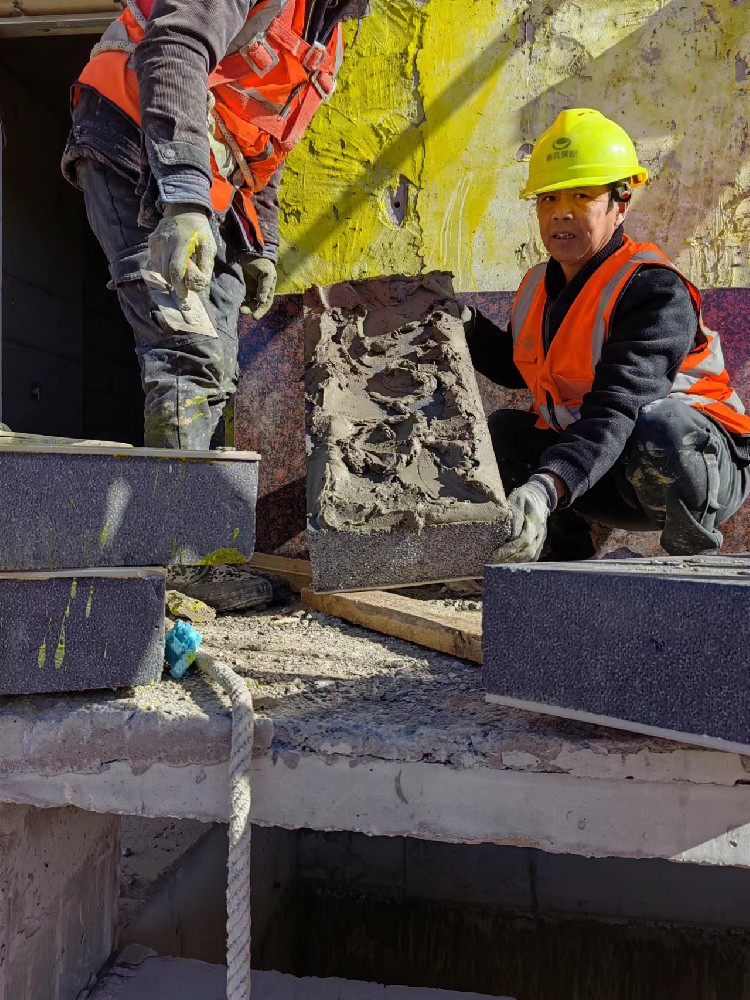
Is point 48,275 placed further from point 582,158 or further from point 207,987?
point 207,987

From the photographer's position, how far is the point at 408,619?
2074mm

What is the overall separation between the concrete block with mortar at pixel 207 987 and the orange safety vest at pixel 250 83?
→ 2216mm

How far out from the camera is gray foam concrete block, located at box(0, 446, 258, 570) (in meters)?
1.40

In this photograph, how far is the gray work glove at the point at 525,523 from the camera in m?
2.04

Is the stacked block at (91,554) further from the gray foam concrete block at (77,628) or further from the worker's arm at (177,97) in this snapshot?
the worker's arm at (177,97)

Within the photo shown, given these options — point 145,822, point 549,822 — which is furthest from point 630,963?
point 549,822

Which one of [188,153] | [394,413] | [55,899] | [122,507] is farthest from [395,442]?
[55,899]

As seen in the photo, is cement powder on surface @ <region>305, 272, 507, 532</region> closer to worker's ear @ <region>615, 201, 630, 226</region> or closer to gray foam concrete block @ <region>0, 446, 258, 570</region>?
gray foam concrete block @ <region>0, 446, 258, 570</region>

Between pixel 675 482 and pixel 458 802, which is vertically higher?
pixel 675 482

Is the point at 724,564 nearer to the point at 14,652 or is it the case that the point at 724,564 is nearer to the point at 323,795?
the point at 323,795

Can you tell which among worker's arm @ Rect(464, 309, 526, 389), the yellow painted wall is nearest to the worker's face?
worker's arm @ Rect(464, 309, 526, 389)

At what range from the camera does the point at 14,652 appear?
4.67ft

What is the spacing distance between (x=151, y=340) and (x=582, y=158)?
1505 millimetres

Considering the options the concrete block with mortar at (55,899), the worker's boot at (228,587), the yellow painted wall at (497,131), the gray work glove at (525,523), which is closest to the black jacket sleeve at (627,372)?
the gray work glove at (525,523)
